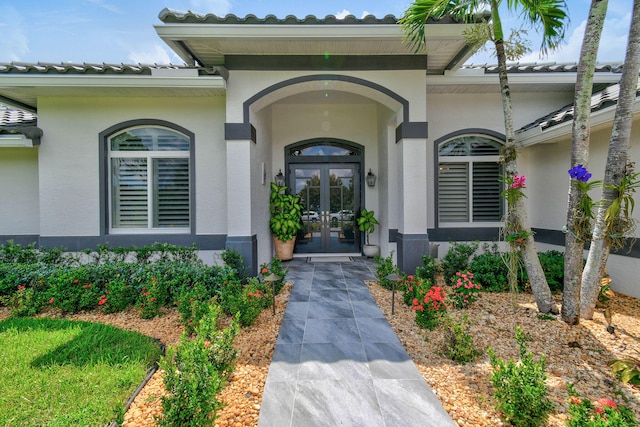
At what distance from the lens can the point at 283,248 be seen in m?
7.34

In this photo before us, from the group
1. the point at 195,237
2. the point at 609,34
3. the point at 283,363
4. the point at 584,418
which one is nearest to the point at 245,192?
the point at 195,237

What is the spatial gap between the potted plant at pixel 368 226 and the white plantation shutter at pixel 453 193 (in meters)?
1.66

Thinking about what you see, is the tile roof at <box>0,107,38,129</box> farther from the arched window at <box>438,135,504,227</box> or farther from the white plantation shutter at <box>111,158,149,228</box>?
the arched window at <box>438,135,504,227</box>

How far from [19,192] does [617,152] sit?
10.6 meters

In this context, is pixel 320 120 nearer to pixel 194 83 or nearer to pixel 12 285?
pixel 194 83

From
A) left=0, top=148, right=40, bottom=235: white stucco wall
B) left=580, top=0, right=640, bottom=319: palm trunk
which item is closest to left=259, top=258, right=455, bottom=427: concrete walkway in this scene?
left=580, top=0, right=640, bottom=319: palm trunk

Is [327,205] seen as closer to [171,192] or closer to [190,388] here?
[171,192]

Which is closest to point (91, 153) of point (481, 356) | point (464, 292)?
point (464, 292)

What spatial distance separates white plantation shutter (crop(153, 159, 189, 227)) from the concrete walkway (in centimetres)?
347

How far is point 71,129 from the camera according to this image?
5859 mm

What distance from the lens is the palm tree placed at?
3873 millimetres

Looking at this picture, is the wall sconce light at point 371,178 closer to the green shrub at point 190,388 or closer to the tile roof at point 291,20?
the tile roof at point 291,20

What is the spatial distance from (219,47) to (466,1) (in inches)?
154

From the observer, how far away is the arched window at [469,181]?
6703 millimetres
